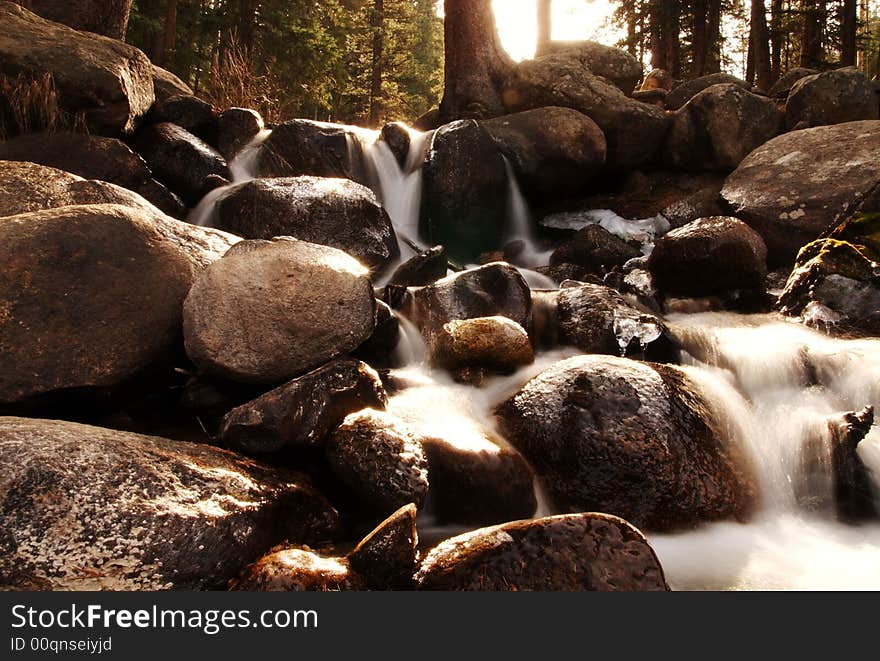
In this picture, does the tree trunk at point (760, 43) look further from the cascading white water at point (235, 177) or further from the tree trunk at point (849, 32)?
the cascading white water at point (235, 177)

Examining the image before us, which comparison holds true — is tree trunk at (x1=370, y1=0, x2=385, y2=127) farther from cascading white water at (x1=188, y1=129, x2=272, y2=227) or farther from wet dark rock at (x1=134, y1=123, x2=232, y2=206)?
wet dark rock at (x1=134, y1=123, x2=232, y2=206)

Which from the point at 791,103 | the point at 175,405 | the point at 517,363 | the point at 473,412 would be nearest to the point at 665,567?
the point at 473,412

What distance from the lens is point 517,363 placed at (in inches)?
215

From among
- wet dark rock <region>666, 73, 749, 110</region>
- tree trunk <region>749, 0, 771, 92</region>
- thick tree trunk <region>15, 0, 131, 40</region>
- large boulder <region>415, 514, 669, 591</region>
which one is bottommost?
large boulder <region>415, 514, 669, 591</region>

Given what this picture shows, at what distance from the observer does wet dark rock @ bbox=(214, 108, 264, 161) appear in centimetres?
981

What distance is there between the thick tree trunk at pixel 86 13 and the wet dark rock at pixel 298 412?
10297mm

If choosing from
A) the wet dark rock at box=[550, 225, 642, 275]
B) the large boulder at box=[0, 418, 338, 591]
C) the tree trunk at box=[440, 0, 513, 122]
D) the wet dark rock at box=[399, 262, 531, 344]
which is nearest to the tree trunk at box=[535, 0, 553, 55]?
the tree trunk at box=[440, 0, 513, 122]

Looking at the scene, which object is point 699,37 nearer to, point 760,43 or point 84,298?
point 760,43

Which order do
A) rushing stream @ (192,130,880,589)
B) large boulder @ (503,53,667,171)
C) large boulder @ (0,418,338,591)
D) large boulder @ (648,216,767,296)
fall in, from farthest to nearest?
large boulder @ (503,53,667,171), large boulder @ (648,216,767,296), rushing stream @ (192,130,880,589), large boulder @ (0,418,338,591)

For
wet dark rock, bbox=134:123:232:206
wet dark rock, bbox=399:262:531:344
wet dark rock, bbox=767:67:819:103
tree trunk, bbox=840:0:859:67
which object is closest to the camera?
wet dark rock, bbox=399:262:531:344

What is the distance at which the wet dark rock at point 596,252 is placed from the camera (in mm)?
9453

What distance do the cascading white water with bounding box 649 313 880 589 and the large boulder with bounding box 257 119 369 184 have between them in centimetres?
597

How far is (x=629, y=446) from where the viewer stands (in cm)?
399

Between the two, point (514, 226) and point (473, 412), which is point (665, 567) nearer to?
point (473, 412)
